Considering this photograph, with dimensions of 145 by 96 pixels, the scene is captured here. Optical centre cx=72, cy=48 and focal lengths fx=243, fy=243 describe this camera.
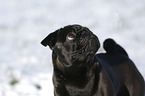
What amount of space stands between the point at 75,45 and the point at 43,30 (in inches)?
266

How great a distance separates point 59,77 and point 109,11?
647 cm

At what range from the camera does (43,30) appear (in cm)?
934

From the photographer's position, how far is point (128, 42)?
24.0 feet

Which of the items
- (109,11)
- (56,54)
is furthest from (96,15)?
(56,54)

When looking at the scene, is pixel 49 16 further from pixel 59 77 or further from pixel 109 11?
pixel 59 77

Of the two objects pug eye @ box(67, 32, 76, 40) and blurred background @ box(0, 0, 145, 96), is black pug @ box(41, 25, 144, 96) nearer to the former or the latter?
pug eye @ box(67, 32, 76, 40)

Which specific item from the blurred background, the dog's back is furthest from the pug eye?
the blurred background

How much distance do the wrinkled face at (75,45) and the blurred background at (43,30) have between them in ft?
7.09

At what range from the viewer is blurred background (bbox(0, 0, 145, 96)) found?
5.44m

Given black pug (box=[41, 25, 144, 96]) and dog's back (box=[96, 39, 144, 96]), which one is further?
dog's back (box=[96, 39, 144, 96])

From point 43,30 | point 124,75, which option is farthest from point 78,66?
point 43,30

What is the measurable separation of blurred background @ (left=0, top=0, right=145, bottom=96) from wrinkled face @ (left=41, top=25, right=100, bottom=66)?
7.09 ft

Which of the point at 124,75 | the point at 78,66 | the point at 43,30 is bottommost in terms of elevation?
the point at 124,75

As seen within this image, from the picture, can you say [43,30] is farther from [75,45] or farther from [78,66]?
[75,45]
